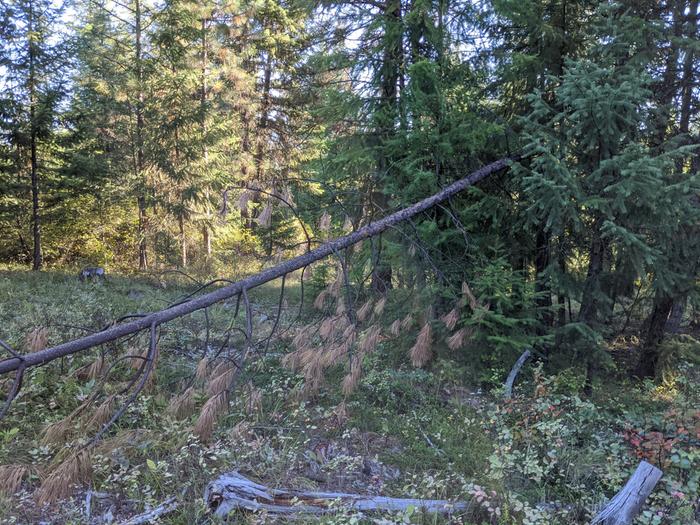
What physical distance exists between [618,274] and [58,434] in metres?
6.40

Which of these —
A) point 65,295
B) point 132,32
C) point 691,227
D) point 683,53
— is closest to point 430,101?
point 683,53

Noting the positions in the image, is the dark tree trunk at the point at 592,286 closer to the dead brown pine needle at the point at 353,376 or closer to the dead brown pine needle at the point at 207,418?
the dead brown pine needle at the point at 353,376

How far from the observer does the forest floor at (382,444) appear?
10.8 feet

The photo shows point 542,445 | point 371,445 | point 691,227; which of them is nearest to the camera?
point 542,445

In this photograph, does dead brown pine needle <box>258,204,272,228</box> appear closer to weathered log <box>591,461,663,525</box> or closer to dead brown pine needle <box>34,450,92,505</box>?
dead brown pine needle <box>34,450,92,505</box>

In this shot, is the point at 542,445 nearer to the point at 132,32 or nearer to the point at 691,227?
the point at 691,227

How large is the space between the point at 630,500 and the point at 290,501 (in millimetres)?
2613

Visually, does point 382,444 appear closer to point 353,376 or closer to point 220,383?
point 353,376

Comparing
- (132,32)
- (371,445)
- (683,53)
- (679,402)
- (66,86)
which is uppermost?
(132,32)

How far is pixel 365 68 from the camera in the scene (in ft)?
24.3

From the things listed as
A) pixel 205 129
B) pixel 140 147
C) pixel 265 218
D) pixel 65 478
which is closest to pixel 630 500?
pixel 265 218

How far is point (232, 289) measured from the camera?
3.85 m

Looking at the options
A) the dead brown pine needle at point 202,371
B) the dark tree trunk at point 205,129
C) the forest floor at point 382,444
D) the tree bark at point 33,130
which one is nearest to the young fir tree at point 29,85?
the tree bark at point 33,130

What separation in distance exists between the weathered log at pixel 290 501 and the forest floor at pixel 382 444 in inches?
3.2
